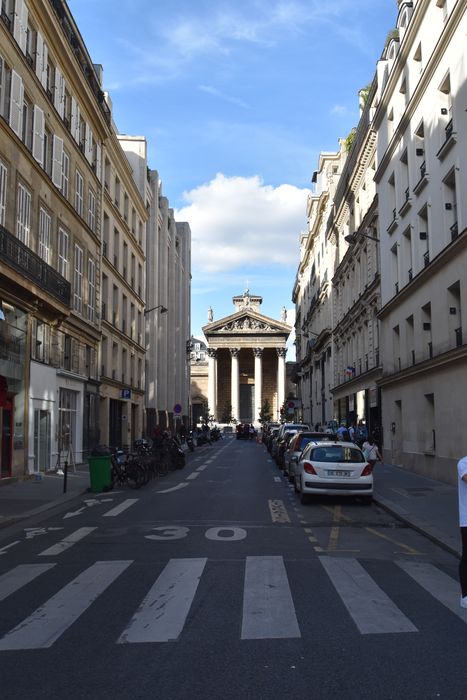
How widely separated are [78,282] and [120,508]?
14865 millimetres

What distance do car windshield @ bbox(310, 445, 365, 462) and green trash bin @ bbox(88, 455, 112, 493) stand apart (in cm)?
579

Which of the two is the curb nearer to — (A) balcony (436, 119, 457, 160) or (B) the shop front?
(A) balcony (436, 119, 457, 160)

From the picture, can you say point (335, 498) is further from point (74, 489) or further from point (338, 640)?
point (338, 640)

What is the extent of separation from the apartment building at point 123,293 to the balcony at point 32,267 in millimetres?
9028

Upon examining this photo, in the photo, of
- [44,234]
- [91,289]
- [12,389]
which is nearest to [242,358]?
[91,289]

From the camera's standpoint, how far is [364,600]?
676 cm

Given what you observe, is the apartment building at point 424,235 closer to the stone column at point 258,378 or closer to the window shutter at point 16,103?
the window shutter at point 16,103

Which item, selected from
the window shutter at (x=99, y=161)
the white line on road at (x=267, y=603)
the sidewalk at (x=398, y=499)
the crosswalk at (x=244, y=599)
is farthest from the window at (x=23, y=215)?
the white line on road at (x=267, y=603)

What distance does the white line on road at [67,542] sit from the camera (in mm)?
9547

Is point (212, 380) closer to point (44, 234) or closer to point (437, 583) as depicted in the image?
point (44, 234)

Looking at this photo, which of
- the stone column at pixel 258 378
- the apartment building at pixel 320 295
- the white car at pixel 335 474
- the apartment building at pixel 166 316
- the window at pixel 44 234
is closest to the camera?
the white car at pixel 335 474

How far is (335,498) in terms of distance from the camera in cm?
1639

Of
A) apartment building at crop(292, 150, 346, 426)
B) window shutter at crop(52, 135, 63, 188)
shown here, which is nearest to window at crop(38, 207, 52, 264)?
window shutter at crop(52, 135, 63, 188)

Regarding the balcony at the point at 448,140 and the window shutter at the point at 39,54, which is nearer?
the balcony at the point at 448,140
